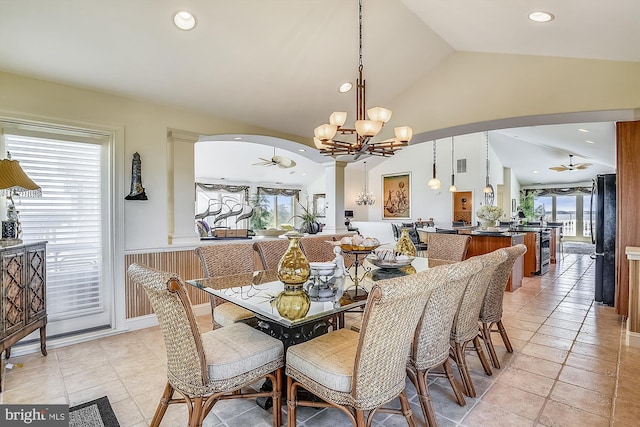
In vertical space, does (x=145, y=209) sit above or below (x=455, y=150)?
below

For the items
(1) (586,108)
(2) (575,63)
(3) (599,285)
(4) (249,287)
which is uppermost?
(2) (575,63)

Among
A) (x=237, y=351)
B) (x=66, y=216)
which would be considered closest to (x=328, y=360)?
(x=237, y=351)

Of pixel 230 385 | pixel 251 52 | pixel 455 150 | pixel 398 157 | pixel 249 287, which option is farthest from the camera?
pixel 398 157

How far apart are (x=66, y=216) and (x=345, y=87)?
128 inches

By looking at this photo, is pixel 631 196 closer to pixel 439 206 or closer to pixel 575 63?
pixel 575 63

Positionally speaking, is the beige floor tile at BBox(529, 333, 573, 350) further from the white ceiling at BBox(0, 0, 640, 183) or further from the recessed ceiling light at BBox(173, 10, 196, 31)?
the recessed ceiling light at BBox(173, 10, 196, 31)

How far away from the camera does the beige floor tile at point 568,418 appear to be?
1902 mm

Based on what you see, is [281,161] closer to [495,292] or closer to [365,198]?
[365,198]

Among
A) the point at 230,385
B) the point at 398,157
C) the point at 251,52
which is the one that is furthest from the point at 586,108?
the point at 398,157

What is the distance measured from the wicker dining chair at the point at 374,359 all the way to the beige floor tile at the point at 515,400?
0.85 meters

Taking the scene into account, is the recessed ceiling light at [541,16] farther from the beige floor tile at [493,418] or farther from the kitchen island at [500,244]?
the kitchen island at [500,244]

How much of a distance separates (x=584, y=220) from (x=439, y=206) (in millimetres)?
6800

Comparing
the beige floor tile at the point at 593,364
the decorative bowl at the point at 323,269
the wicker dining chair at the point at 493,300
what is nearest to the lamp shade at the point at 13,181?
the decorative bowl at the point at 323,269

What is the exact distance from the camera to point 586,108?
3.27 meters
